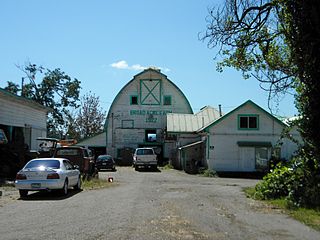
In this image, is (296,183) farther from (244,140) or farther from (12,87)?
(12,87)

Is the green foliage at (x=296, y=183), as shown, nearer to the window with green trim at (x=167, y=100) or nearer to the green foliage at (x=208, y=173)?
the green foliage at (x=208, y=173)

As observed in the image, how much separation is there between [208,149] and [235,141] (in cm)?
236

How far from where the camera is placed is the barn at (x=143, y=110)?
2172 inches

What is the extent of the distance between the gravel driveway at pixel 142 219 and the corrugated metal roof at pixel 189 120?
32828mm

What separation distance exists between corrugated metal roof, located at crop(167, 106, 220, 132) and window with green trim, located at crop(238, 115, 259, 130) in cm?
989

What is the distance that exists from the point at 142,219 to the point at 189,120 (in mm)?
40466

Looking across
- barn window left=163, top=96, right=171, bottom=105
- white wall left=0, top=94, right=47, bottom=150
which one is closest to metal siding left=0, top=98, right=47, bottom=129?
white wall left=0, top=94, right=47, bottom=150

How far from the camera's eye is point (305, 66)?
14188mm

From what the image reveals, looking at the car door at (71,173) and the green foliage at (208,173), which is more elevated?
the car door at (71,173)

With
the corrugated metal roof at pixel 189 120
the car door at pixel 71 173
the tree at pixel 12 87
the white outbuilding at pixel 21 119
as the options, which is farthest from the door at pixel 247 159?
the tree at pixel 12 87

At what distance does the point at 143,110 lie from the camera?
56.2m

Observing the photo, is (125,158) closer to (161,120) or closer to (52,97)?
(161,120)

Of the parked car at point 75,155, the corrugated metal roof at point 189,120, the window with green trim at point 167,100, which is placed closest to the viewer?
the parked car at point 75,155

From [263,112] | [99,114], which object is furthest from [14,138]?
[99,114]
